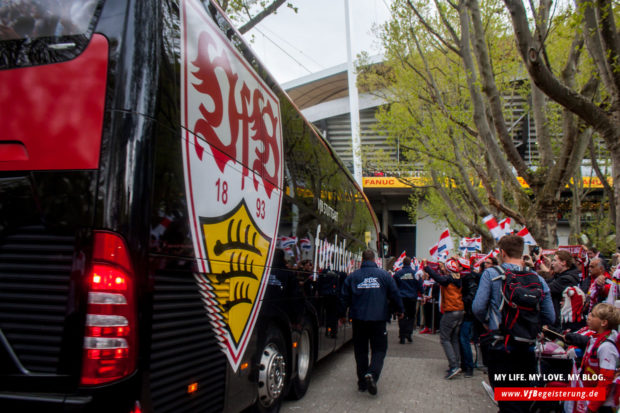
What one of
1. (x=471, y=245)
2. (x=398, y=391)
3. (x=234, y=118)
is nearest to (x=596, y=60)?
(x=398, y=391)

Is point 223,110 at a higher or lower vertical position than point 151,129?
higher

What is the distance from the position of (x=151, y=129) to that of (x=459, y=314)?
19.4 ft

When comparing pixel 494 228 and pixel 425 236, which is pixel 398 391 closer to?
pixel 494 228

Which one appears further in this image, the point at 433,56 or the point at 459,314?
the point at 433,56

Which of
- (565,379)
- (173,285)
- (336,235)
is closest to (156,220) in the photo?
(173,285)

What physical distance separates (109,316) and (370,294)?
397cm

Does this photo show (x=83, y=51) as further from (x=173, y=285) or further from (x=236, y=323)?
(x=236, y=323)

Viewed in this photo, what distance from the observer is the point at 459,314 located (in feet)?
23.2

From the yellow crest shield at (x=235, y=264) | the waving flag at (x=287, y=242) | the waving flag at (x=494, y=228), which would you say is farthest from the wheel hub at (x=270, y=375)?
the waving flag at (x=494, y=228)

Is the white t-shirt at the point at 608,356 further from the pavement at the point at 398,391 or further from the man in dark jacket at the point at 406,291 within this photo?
the man in dark jacket at the point at 406,291

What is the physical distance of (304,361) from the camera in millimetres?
5832

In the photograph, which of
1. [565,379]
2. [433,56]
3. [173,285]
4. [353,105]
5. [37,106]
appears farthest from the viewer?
[353,105]

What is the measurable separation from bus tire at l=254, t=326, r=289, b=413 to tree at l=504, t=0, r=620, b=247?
523 centimetres

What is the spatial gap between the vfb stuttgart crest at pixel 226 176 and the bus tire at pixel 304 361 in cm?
180
